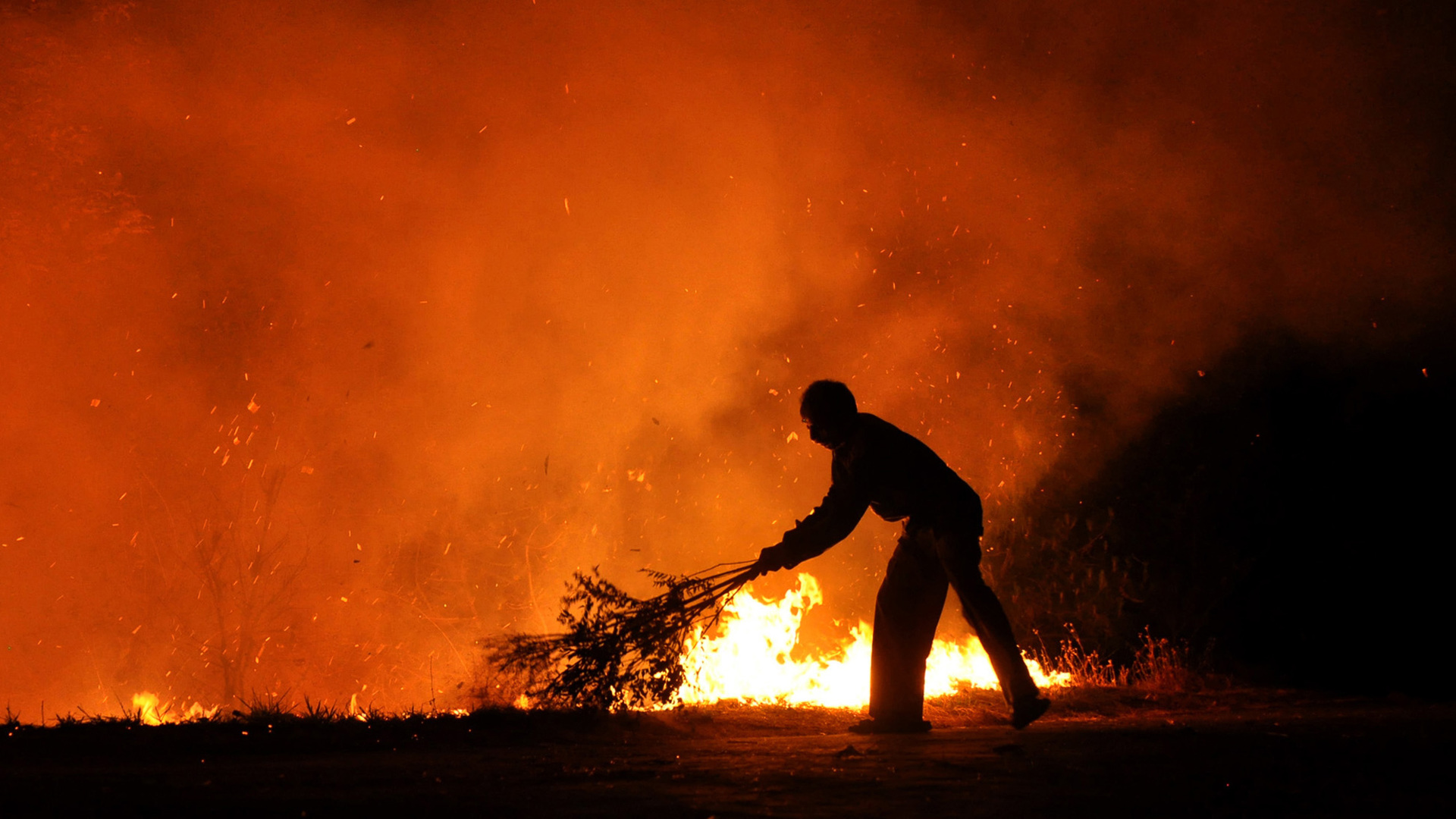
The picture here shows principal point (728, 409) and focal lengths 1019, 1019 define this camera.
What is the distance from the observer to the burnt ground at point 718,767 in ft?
7.36

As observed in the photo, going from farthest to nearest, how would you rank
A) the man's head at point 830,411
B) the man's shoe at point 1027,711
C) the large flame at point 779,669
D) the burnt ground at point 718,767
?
the large flame at point 779,669 < the man's head at point 830,411 < the man's shoe at point 1027,711 < the burnt ground at point 718,767

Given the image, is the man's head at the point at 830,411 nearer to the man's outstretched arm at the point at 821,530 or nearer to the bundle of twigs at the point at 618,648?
the man's outstretched arm at the point at 821,530

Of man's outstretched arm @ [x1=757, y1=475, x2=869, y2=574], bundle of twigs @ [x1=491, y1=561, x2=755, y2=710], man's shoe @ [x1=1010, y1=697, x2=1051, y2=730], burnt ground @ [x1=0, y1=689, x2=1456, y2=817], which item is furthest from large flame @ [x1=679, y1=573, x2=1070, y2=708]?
man's outstretched arm @ [x1=757, y1=475, x2=869, y2=574]

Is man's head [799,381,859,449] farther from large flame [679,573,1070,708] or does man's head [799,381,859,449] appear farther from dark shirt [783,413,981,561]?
large flame [679,573,1070,708]

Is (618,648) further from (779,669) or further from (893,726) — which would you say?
(779,669)

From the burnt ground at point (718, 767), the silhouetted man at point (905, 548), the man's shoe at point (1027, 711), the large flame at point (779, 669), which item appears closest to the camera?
the burnt ground at point (718, 767)

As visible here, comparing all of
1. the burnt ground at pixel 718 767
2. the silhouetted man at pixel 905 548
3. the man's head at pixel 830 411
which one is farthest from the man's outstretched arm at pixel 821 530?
the burnt ground at pixel 718 767

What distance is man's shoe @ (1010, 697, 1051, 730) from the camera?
429cm

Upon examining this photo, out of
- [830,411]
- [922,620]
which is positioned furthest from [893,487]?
[922,620]

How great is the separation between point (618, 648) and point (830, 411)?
1449 millimetres

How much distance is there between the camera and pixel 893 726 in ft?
14.4

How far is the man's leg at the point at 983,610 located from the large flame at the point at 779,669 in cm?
151

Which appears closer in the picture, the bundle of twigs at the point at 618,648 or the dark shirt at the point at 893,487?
the dark shirt at the point at 893,487

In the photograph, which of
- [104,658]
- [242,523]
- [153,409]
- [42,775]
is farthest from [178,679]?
[42,775]
